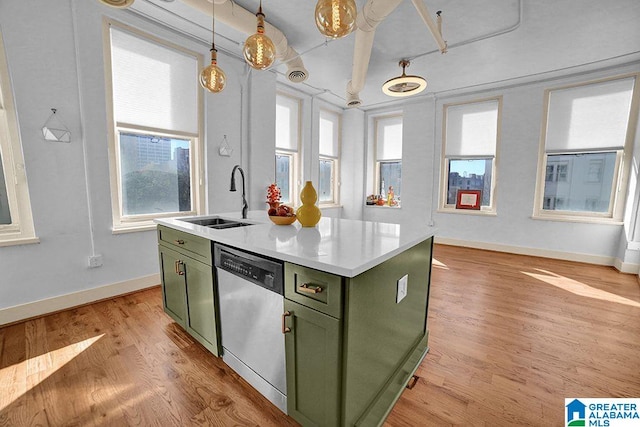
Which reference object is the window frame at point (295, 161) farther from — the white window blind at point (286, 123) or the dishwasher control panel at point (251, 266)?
the dishwasher control panel at point (251, 266)

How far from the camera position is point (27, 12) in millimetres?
2227

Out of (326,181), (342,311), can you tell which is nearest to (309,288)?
(342,311)

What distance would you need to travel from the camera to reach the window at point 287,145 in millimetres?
4816

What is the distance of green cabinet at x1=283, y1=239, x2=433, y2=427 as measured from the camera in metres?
1.05

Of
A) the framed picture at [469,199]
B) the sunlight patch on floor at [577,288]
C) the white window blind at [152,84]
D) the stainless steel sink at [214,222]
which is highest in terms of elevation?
the white window blind at [152,84]

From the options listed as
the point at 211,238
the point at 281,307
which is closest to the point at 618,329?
the point at 281,307

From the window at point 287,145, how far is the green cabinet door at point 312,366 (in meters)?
3.89

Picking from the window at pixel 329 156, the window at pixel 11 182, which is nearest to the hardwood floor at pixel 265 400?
the window at pixel 11 182

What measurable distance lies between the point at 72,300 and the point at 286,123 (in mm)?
3900

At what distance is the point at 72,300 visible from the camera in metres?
2.58

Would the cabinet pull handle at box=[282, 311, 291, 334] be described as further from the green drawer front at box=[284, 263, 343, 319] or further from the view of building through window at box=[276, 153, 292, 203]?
the view of building through window at box=[276, 153, 292, 203]

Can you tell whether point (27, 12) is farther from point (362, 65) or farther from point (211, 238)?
point (362, 65)

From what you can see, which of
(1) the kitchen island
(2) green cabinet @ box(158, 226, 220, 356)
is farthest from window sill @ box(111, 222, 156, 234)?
(1) the kitchen island

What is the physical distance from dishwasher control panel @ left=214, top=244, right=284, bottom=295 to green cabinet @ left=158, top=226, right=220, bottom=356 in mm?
145
